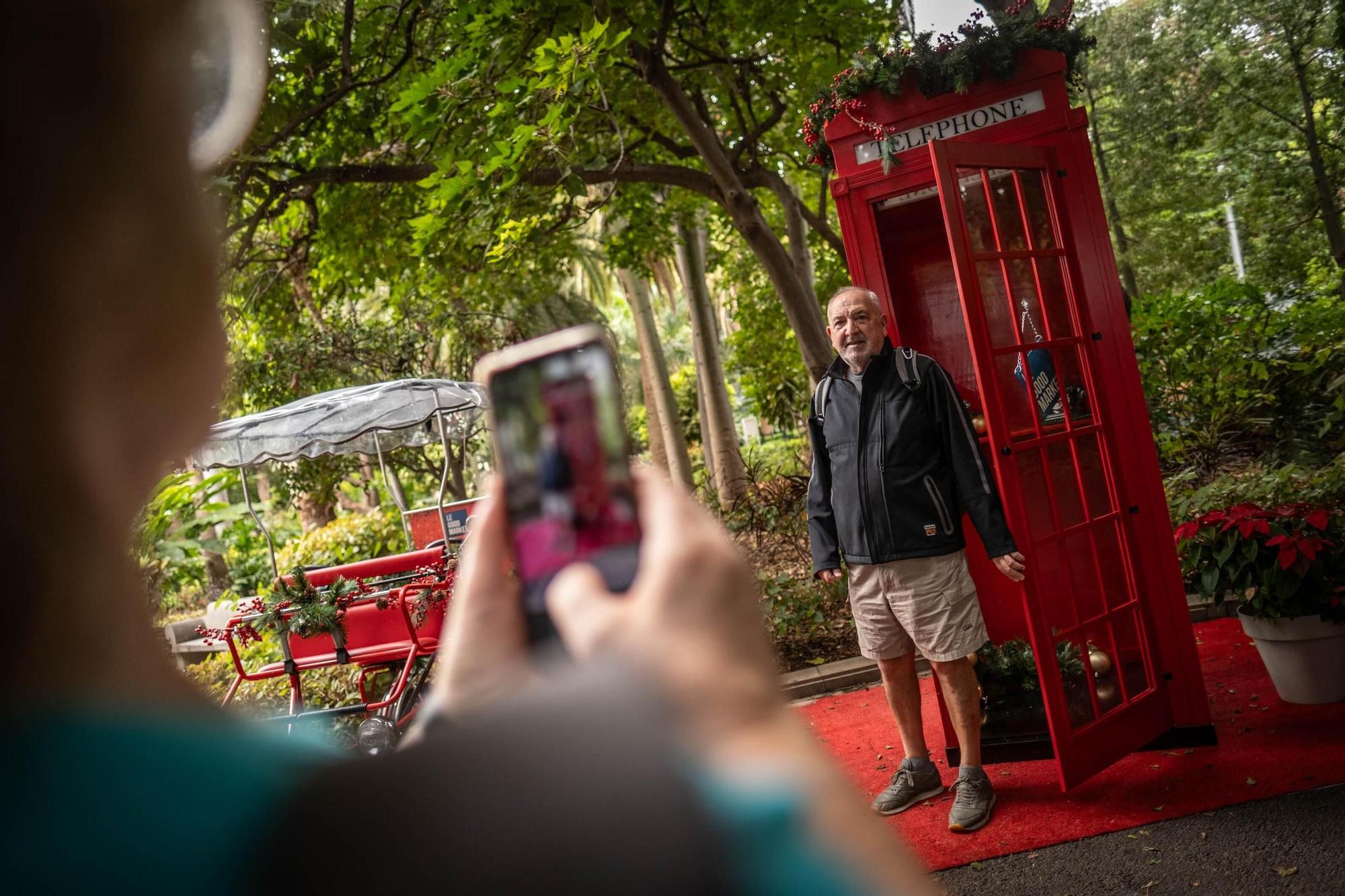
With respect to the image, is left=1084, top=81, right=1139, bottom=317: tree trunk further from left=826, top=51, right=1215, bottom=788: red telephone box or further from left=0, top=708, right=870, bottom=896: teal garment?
left=0, top=708, right=870, bottom=896: teal garment

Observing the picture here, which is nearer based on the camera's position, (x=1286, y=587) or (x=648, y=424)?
(x=1286, y=587)

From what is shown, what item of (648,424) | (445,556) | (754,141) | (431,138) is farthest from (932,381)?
(648,424)

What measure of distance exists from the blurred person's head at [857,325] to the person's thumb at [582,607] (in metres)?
3.87

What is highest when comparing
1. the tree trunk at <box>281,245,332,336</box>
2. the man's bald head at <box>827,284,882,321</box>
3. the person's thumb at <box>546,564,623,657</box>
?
the tree trunk at <box>281,245,332,336</box>

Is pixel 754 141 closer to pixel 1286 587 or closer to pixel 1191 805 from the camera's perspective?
pixel 1286 587

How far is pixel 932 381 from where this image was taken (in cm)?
402

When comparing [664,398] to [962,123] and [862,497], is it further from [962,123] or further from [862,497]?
[862,497]

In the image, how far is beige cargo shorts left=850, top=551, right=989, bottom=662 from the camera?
13.1 feet

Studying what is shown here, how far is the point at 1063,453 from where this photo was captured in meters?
4.30

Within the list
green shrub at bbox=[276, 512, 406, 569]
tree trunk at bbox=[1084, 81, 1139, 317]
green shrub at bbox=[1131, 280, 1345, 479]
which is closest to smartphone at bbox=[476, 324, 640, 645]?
green shrub at bbox=[1131, 280, 1345, 479]

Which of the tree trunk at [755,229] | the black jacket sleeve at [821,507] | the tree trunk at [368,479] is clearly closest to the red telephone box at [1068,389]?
the black jacket sleeve at [821,507]

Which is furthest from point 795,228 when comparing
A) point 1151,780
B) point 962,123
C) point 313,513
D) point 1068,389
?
point 313,513

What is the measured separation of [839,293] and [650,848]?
3984 millimetres

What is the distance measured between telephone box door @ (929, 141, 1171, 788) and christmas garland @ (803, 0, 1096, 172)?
426 millimetres
